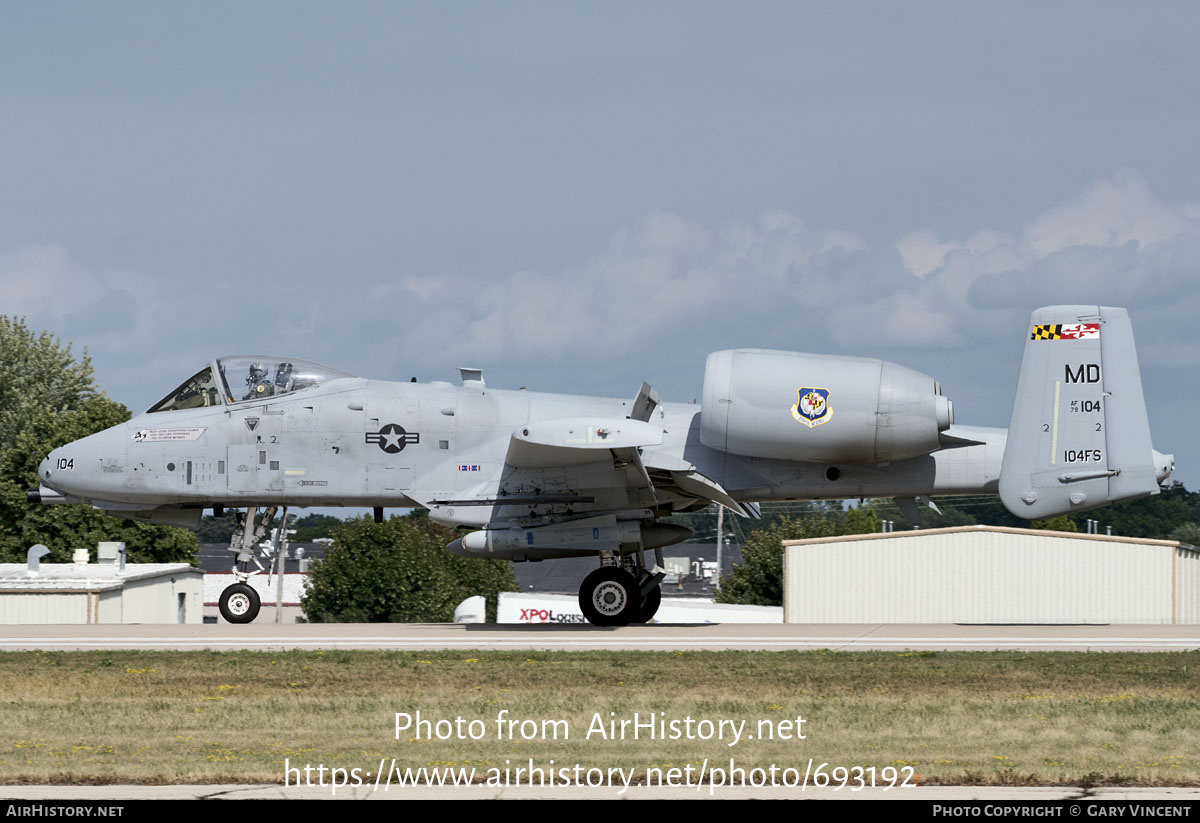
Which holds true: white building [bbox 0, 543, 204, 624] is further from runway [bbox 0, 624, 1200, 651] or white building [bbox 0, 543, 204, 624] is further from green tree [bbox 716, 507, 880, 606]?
green tree [bbox 716, 507, 880, 606]

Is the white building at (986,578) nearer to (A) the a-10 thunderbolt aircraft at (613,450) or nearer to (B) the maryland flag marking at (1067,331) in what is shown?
(A) the a-10 thunderbolt aircraft at (613,450)

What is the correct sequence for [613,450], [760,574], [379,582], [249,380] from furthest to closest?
[760,574]
[379,582]
[249,380]
[613,450]

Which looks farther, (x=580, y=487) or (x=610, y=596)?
(x=610, y=596)

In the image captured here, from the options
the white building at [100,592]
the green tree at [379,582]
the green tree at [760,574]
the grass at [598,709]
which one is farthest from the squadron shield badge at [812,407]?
the green tree at [379,582]

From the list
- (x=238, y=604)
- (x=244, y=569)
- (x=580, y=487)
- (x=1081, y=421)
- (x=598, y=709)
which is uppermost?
(x=1081, y=421)

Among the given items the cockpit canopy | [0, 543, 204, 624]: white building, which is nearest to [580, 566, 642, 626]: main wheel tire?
the cockpit canopy

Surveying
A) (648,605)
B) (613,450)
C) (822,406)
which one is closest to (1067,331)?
(822,406)

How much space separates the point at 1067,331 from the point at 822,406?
11.8 feet

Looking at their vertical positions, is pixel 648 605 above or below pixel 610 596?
below

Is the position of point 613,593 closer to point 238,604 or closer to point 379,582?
point 238,604

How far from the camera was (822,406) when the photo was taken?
19438mm

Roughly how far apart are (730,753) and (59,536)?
56536 mm

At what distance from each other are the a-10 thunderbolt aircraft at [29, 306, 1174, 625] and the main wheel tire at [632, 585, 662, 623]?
5 cm

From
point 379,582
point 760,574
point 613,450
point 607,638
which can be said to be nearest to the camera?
point 607,638
